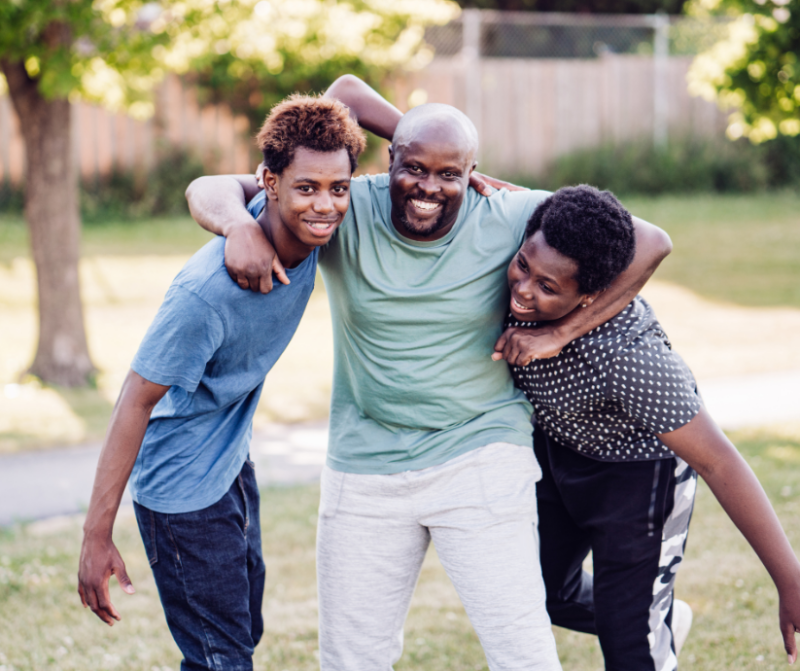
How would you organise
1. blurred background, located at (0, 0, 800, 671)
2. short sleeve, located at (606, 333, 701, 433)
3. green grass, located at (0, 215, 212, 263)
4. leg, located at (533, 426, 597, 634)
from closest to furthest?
short sleeve, located at (606, 333, 701, 433)
leg, located at (533, 426, 597, 634)
blurred background, located at (0, 0, 800, 671)
green grass, located at (0, 215, 212, 263)

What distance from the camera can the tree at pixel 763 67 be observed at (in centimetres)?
641

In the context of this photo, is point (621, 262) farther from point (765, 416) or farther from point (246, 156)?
point (246, 156)

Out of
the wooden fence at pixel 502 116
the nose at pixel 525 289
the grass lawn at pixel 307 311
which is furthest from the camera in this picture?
the wooden fence at pixel 502 116

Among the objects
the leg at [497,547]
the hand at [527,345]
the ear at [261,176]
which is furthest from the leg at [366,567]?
the ear at [261,176]

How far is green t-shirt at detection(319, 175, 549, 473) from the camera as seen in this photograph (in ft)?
8.98

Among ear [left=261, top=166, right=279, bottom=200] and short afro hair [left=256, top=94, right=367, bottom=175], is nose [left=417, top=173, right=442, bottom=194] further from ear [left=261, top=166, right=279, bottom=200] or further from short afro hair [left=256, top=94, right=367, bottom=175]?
ear [left=261, top=166, right=279, bottom=200]

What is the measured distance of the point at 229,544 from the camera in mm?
2633

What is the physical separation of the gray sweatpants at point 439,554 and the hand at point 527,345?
0.28 metres

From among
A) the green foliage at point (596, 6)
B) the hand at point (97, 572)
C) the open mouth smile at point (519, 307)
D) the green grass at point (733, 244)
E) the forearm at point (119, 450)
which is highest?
the green foliage at point (596, 6)

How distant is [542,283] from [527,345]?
7.3 inches

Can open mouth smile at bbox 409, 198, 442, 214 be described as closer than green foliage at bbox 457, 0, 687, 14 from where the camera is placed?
Yes

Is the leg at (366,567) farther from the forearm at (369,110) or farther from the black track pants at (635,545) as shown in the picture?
the forearm at (369,110)

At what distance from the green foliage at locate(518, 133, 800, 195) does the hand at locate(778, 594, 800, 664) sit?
13.9 m

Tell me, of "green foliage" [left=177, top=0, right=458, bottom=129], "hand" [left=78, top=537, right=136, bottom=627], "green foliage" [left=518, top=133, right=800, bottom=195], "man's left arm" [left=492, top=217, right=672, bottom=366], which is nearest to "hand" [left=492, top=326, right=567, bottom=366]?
"man's left arm" [left=492, top=217, right=672, bottom=366]
